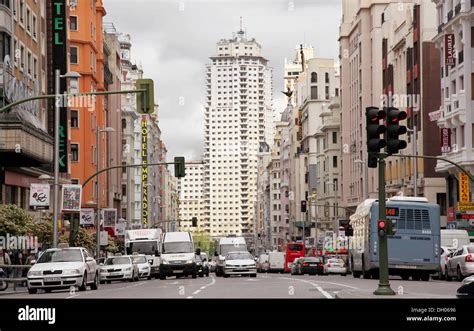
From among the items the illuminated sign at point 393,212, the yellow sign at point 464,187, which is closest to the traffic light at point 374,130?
the illuminated sign at point 393,212

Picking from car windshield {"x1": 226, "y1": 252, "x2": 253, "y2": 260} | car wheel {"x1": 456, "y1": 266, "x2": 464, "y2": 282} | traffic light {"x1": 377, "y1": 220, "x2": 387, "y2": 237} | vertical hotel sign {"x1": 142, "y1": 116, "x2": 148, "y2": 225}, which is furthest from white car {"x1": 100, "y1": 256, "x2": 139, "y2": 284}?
vertical hotel sign {"x1": 142, "y1": 116, "x2": 148, "y2": 225}

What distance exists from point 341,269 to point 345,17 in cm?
5724

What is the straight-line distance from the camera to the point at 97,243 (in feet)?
210

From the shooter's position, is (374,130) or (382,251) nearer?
(374,130)

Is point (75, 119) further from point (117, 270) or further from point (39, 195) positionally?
point (39, 195)

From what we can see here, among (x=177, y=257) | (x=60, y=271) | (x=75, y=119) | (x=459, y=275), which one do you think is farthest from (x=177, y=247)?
A: (x=75, y=119)

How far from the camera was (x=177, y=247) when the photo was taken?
191 feet

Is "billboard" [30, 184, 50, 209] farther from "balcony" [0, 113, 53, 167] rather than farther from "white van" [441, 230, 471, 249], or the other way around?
"white van" [441, 230, 471, 249]

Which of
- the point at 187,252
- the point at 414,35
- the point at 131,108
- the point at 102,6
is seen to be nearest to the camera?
the point at 187,252

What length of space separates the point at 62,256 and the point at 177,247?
2315 cm

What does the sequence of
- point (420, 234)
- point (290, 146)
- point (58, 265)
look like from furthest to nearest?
point (290, 146)
point (420, 234)
point (58, 265)

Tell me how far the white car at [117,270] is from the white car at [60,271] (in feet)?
55.6
